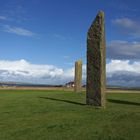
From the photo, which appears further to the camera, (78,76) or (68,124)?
(78,76)

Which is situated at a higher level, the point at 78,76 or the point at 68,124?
the point at 78,76

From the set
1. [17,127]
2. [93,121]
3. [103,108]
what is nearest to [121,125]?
[93,121]

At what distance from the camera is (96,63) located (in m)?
22.3

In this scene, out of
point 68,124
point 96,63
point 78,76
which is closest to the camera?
point 68,124

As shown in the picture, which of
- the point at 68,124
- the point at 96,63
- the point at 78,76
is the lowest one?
the point at 68,124

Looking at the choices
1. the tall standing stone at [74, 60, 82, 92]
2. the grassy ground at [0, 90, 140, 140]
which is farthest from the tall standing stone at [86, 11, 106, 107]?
the tall standing stone at [74, 60, 82, 92]

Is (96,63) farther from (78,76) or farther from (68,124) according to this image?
(78,76)

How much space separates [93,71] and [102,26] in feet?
8.55

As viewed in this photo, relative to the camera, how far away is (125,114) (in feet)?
58.7

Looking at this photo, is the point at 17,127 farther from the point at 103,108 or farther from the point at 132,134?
the point at 103,108

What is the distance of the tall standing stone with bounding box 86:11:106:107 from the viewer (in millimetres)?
22062

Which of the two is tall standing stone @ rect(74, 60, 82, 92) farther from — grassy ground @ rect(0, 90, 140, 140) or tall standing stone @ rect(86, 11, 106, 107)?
grassy ground @ rect(0, 90, 140, 140)

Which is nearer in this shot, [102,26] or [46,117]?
[46,117]

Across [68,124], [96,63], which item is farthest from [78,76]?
[68,124]
